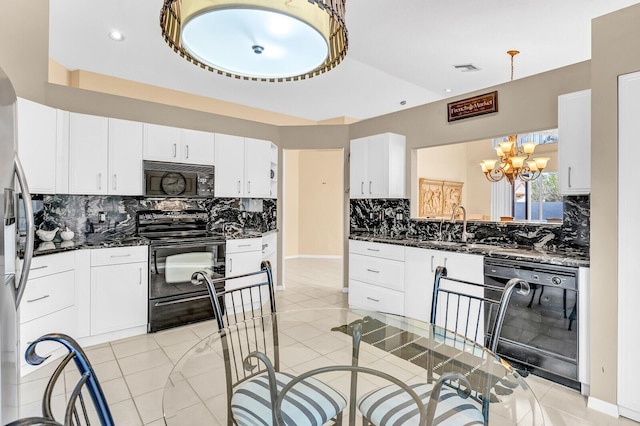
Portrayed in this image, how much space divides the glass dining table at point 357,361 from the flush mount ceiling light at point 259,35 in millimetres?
1366

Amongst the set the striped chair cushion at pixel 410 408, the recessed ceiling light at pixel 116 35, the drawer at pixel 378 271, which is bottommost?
the striped chair cushion at pixel 410 408

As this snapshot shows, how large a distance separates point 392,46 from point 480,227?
231cm

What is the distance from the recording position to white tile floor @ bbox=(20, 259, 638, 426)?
82.0 inches

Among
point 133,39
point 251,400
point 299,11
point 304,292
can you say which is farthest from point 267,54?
point 304,292

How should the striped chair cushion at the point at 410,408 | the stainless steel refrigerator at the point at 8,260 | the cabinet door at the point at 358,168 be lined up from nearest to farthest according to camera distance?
the stainless steel refrigerator at the point at 8,260
the striped chair cushion at the point at 410,408
the cabinet door at the point at 358,168

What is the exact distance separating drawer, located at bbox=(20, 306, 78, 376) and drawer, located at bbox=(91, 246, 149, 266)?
0.45 m

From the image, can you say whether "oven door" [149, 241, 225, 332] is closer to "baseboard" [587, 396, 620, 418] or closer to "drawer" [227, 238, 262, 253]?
"drawer" [227, 238, 262, 253]

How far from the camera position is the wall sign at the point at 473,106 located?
3.45 m

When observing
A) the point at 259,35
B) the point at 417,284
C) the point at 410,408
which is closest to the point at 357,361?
the point at 410,408

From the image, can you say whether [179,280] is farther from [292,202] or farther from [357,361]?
[292,202]

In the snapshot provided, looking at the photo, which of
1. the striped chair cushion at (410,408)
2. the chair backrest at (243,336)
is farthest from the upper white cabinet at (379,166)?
the striped chair cushion at (410,408)

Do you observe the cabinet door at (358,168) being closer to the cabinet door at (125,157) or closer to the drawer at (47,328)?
the cabinet door at (125,157)

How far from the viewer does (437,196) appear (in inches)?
270

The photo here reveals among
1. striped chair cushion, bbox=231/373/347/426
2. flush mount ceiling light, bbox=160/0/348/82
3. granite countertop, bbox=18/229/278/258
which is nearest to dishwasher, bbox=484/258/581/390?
striped chair cushion, bbox=231/373/347/426
